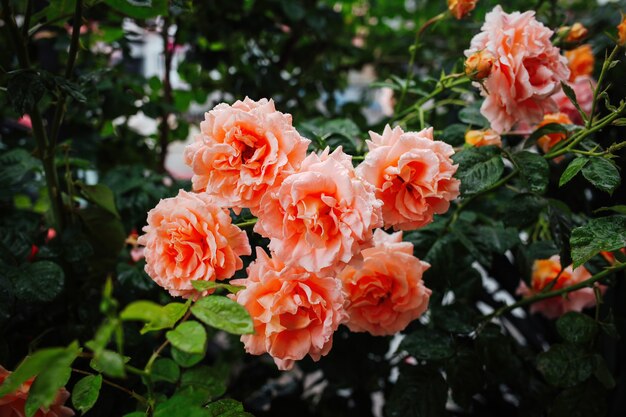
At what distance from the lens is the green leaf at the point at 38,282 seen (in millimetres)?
688

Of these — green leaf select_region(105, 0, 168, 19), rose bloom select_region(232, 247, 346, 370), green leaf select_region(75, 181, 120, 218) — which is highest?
green leaf select_region(105, 0, 168, 19)

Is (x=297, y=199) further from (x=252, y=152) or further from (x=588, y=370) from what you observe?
(x=588, y=370)

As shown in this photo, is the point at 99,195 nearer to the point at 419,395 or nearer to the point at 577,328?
the point at 419,395

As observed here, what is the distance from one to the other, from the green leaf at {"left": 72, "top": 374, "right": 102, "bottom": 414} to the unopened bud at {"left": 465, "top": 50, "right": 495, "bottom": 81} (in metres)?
0.52

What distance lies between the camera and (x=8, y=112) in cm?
130

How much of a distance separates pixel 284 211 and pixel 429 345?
394 millimetres

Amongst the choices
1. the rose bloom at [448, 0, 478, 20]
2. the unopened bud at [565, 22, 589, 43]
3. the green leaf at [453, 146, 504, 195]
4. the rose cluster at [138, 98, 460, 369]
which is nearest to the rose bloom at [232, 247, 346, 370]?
the rose cluster at [138, 98, 460, 369]

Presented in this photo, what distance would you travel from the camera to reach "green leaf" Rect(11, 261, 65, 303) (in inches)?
27.1

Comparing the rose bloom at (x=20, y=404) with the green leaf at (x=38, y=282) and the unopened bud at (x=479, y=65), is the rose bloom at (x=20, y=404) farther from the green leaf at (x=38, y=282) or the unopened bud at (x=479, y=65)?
the unopened bud at (x=479, y=65)

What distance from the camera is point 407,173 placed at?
0.54m

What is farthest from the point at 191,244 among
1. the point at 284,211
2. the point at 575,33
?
the point at 575,33

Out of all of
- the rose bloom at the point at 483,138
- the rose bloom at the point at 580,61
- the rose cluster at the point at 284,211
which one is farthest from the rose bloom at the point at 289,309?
the rose bloom at the point at 580,61

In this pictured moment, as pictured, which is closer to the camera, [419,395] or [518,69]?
[518,69]

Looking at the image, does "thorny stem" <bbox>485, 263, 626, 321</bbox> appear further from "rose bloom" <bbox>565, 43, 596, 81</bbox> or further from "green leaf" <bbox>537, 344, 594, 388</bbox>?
"rose bloom" <bbox>565, 43, 596, 81</bbox>
